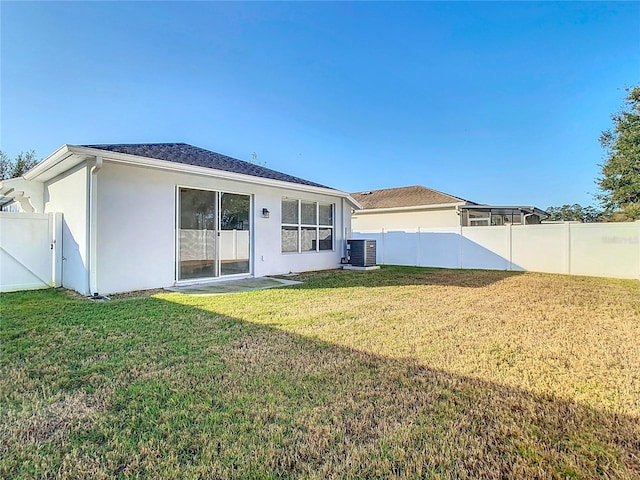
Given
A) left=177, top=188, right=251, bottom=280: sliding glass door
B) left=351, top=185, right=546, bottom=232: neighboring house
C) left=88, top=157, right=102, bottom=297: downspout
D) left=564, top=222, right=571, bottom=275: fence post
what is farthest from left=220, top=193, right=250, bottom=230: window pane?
left=564, top=222, right=571, bottom=275: fence post

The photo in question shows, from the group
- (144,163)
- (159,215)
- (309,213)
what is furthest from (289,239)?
(144,163)

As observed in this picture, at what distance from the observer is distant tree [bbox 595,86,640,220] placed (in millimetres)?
17125

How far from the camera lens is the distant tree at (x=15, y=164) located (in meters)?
21.0

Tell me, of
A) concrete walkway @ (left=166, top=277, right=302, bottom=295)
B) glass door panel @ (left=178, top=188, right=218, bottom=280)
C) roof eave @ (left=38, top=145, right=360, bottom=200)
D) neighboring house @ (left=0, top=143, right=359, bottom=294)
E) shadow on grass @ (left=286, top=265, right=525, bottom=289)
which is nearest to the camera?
roof eave @ (left=38, top=145, right=360, bottom=200)

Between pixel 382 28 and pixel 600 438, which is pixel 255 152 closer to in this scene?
pixel 382 28

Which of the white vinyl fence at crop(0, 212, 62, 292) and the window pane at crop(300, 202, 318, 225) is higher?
the window pane at crop(300, 202, 318, 225)

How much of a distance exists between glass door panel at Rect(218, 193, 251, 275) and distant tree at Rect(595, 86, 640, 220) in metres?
19.8

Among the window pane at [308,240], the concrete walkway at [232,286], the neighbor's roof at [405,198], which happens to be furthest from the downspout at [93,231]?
the neighbor's roof at [405,198]

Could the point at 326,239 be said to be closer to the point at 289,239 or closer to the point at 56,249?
the point at 289,239

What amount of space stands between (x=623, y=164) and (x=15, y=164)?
3697cm

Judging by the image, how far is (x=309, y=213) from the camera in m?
11.5

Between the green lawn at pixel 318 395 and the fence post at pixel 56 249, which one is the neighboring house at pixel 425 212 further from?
the fence post at pixel 56 249

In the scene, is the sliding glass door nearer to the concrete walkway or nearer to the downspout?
the concrete walkway

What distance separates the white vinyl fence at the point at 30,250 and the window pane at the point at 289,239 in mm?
5775
